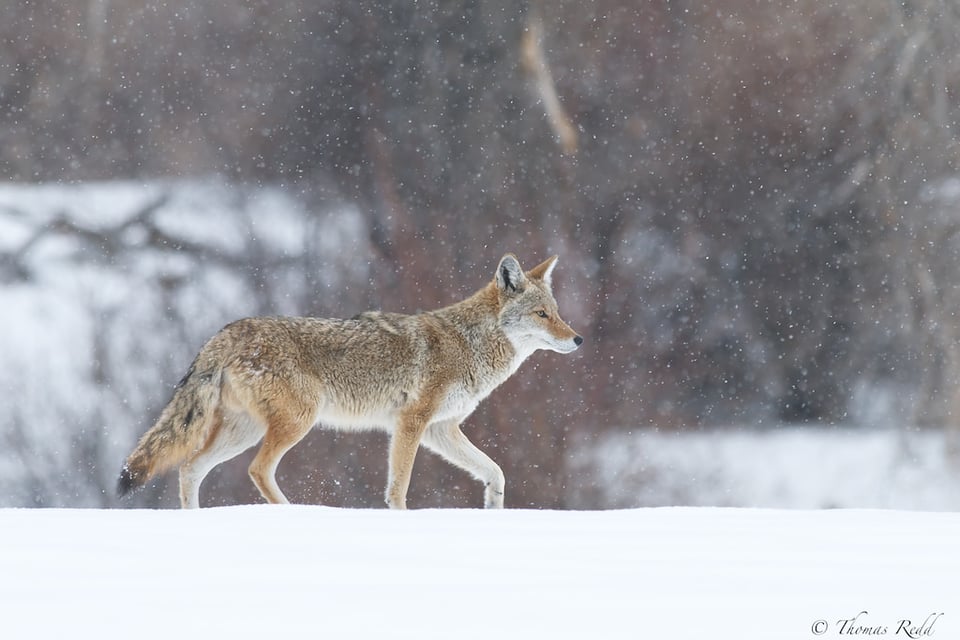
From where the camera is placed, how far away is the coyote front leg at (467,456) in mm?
6059

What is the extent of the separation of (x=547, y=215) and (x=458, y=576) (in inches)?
430

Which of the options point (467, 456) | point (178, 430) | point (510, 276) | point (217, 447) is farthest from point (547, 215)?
point (178, 430)

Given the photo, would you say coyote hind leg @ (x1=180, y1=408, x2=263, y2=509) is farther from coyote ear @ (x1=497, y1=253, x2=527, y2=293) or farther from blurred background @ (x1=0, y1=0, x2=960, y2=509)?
blurred background @ (x1=0, y1=0, x2=960, y2=509)

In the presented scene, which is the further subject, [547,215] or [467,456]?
[547,215]

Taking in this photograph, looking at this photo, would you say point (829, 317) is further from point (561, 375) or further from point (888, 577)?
point (888, 577)

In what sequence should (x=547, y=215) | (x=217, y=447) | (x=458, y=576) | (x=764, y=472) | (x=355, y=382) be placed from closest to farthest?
(x=458, y=576) → (x=217, y=447) → (x=355, y=382) → (x=764, y=472) → (x=547, y=215)

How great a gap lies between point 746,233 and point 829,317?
131 cm

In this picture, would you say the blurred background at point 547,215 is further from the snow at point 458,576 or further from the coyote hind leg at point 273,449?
the snow at point 458,576

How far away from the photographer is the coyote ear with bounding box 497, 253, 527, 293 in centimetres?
655

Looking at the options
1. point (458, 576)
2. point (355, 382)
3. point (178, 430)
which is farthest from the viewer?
point (355, 382)

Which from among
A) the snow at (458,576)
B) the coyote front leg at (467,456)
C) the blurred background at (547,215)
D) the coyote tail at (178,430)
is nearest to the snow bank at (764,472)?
the blurred background at (547,215)

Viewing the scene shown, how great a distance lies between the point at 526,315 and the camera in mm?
6543

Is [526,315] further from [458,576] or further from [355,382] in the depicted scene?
[458,576]

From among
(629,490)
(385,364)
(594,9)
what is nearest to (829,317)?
(629,490)
